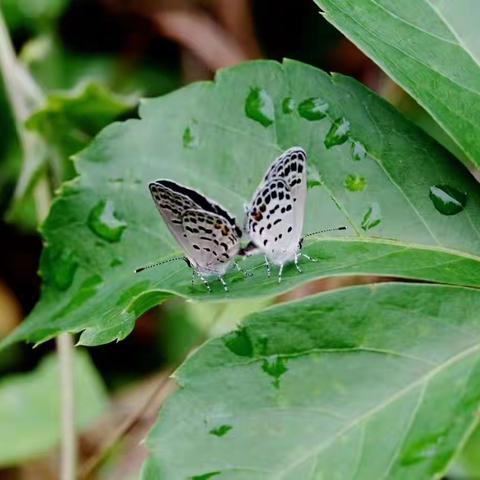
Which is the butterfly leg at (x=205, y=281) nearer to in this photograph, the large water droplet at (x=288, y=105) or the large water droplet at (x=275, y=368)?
the large water droplet at (x=275, y=368)

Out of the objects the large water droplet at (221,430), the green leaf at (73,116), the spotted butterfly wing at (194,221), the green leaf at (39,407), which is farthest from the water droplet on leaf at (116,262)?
the green leaf at (39,407)

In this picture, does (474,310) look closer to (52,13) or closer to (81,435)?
(81,435)

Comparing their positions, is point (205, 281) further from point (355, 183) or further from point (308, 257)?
point (355, 183)

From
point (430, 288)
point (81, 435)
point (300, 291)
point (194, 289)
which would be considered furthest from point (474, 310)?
point (81, 435)

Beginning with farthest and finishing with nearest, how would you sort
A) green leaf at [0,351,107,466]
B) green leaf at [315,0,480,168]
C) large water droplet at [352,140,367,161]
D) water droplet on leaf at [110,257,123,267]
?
green leaf at [0,351,107,466]
water droplet on leaf at [110,257,123,267]
large water droplet at [352,140,367,161]
green leaf at [315,0,480,168]

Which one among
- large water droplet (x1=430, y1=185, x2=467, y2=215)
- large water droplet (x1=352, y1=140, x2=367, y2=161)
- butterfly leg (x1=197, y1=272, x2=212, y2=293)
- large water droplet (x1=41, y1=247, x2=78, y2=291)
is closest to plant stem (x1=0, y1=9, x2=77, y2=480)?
large water droplet (x1=41, y1=247, x2=78, y2=291)

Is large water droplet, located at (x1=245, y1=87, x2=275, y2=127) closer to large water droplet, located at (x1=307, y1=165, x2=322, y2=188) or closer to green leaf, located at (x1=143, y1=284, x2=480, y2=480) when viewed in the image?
large water droplet, located at (x1=307, y1=165, x2=322, y2=188)
